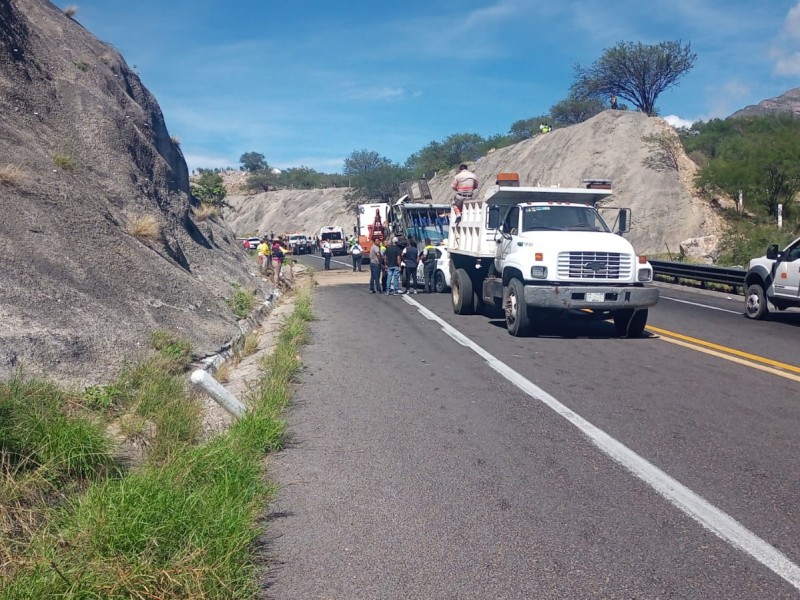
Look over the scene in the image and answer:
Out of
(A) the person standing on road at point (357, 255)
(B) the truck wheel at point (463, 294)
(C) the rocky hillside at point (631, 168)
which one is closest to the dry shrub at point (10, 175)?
(B) the truck wheel at point (463, 294)

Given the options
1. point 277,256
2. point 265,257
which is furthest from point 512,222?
Answer: point 265,257

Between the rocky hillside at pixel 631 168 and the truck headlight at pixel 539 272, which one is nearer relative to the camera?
the truck headlight at pixel 539 272

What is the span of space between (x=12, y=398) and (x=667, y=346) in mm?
9630

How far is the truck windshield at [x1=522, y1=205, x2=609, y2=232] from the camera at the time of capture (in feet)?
45.6

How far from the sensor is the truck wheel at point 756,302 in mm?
15609

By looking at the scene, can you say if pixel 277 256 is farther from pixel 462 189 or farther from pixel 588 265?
pixel 588 265

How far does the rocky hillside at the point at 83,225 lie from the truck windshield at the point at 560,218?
5658 mm

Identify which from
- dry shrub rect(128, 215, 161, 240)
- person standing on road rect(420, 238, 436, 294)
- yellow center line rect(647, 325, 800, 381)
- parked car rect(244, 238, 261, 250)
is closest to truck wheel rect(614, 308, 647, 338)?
yellow center line rect(647, 325, 800, 381)

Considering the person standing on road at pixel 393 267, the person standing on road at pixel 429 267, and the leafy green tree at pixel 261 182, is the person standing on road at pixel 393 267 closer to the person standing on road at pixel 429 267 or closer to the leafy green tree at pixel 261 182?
the person standing on road at pixel 429 267

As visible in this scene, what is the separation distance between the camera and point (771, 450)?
21.1ft

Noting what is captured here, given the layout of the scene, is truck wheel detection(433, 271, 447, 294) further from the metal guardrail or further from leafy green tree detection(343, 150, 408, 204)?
leafy green tree detection(343, 150, 408, 204)

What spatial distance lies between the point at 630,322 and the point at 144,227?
876 centimetres

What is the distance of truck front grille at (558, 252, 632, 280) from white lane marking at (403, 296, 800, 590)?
4392mm

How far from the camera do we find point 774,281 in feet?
49.6
